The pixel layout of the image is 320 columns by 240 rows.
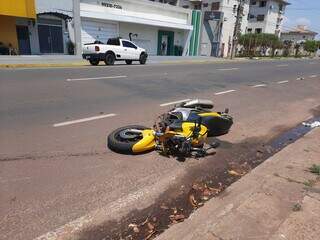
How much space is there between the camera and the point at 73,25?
2741 centimetres

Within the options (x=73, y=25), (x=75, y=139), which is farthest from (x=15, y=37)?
(x=75, y=139)

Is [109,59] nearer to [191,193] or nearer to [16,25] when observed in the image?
[16,25]

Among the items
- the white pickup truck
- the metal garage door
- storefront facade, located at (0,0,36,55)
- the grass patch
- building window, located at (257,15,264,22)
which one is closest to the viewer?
the grass patch

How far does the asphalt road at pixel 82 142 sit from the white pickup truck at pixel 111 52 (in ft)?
26.4

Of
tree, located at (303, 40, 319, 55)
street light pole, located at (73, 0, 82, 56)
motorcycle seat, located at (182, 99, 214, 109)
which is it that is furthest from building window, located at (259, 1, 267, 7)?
motorcycle seat, located at (182, 99, 214, 109)

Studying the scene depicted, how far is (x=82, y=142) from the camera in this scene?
17.7 ft

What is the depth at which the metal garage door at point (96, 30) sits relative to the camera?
28.8 metres

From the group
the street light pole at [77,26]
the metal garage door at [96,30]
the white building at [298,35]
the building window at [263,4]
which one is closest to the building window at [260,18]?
the building window at [263,4]

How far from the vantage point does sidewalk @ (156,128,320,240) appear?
299cm

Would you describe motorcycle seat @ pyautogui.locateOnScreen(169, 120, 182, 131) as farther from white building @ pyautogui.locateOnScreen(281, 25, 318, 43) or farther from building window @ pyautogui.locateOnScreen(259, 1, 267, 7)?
white building @ pyautogui.locateOnScreen(281, 25, 318, 43)

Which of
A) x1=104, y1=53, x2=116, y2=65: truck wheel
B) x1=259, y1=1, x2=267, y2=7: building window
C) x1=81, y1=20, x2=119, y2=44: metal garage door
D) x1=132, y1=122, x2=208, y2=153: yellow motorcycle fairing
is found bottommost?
x1=104, y1=53, x2=116, y2=65: truck wheel

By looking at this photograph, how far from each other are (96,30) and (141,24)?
257 inches

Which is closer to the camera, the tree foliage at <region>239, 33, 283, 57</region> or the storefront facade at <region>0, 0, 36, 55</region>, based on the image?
the storefront facade at <region>0, 0, 36, 55</region>

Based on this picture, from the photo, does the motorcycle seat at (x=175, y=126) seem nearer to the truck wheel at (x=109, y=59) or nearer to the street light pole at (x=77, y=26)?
the truck wheel at (x=109, y=59)
